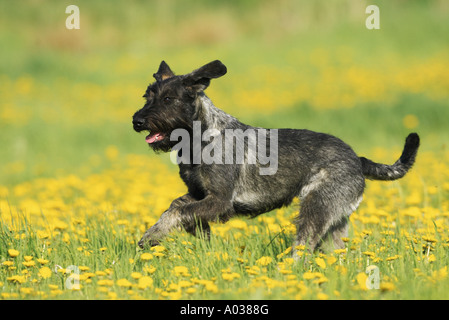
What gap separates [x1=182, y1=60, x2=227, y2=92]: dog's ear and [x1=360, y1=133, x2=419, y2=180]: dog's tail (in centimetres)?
163

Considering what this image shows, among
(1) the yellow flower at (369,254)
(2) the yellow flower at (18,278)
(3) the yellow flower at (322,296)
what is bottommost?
(3) the yellow flower at (322,296)

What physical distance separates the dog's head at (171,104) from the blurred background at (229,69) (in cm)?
631

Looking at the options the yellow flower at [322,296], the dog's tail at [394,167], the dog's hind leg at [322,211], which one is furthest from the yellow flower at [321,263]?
the dog's tail at [394,167]

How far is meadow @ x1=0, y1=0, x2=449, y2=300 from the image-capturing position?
413cm

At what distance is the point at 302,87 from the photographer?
18875mm

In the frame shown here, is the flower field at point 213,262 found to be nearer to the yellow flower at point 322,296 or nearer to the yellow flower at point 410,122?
the yellow flower at point 322,296

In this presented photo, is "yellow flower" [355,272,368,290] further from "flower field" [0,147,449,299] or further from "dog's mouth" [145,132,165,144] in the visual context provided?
"dog's mouth" [145,132,165,144]

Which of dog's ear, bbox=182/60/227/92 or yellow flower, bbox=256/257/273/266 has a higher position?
dog's ear, bbox=182/60/227/92

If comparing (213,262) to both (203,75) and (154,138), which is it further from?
(203,75)

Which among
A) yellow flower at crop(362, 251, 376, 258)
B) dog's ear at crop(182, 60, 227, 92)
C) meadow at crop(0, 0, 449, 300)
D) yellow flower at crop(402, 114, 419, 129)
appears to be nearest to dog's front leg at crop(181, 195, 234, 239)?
meadow at crop(0, 0, 449, 300)

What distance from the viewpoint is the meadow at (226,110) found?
4.13 metres

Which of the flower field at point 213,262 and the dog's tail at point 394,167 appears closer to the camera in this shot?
the flower field at point 213,262
